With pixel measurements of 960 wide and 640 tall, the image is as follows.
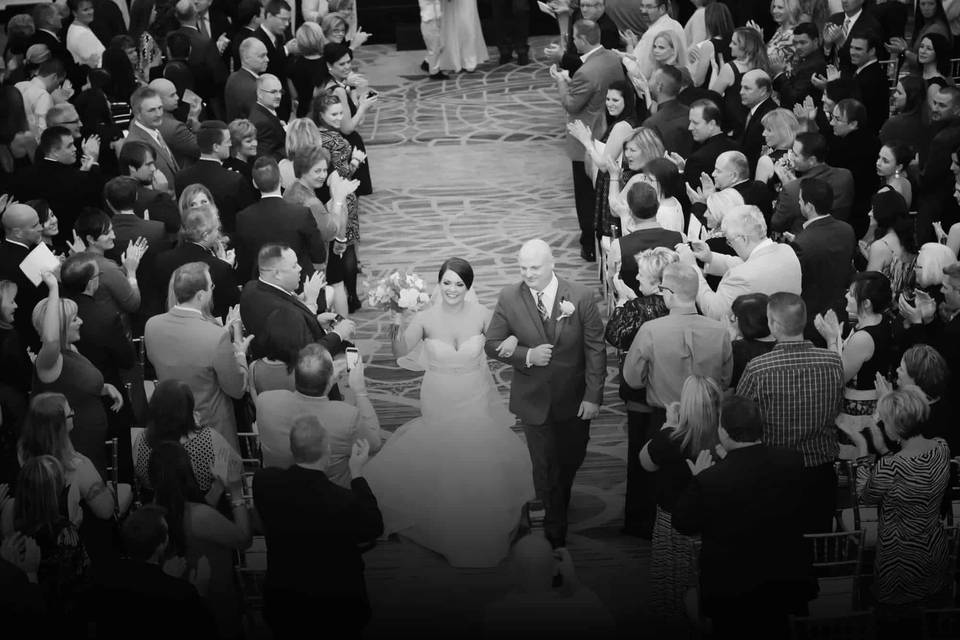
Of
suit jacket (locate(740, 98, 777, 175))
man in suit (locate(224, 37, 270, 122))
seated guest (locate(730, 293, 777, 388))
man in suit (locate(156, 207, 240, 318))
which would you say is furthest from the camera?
man in suit (locate(224, 37, 270, 122))

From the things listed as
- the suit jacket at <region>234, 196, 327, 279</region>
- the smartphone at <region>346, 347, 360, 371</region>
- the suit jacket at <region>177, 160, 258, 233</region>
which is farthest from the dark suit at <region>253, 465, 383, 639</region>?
the suit jacket at <region>177, 160, 258, 233</region>

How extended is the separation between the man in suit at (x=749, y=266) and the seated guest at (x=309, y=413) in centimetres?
207

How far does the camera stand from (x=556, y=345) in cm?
622

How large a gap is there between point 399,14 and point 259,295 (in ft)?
35.4

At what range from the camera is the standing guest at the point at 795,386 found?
5520 millimetres

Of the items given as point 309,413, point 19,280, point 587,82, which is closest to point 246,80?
point 587,82

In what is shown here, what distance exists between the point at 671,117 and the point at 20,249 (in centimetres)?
444

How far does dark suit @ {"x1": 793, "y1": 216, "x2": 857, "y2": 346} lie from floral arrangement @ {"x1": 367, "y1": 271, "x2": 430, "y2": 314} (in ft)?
6.99

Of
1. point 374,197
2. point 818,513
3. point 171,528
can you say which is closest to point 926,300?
point 818,513

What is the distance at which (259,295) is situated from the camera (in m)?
6.36

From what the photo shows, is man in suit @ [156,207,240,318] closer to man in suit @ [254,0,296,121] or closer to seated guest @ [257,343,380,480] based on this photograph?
seated guest @ [257,343,380,480]

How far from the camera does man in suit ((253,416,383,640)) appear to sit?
4617 mm

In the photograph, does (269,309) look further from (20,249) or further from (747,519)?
(747,519)

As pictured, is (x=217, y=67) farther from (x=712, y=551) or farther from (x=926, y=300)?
(x=712, y=551)
